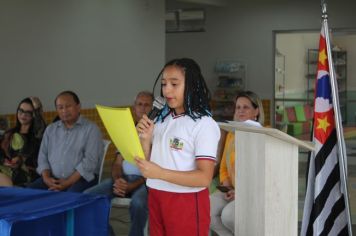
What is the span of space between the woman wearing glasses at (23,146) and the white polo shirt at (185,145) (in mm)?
2381

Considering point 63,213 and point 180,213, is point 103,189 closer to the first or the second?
point 63,213

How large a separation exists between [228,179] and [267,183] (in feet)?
4.15

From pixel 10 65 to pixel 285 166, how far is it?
461 centimetres

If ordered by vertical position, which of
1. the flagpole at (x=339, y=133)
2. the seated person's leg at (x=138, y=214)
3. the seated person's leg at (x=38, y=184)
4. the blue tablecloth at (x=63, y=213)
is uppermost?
the flagpole at (x=339, y=133)

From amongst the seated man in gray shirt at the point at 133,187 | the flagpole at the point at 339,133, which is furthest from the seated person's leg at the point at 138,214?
the flagpole at the point at 339,133

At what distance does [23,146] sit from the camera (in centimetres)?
466

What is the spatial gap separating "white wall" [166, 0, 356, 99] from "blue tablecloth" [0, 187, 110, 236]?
866 cm

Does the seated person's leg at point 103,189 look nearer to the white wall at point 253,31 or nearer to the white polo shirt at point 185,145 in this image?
the white polo shirt at point 185,145

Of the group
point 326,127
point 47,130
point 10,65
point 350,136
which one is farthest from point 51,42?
point 350,136

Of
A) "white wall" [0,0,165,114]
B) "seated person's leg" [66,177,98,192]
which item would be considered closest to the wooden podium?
"seated person's leg" [66,177,98,192]

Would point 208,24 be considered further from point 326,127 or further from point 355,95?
point 326,127

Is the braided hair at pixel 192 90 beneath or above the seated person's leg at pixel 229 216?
above

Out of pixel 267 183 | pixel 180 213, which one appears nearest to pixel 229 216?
pixel 267 183

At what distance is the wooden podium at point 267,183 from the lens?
2.57 m
